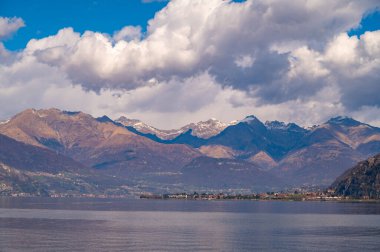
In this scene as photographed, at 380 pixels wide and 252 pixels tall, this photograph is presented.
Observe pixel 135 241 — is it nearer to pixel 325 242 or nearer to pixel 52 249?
pixel 52 249

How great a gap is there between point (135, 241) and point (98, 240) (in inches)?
461

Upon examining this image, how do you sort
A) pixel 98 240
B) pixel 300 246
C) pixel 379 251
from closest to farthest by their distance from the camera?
pixel 379 251, pixel 300 246, pixel 98 240

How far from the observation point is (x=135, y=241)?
644ft

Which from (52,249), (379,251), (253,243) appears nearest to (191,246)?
(253,243)

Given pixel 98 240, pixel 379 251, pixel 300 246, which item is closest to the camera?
pixel 379 251

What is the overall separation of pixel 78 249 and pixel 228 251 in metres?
39.6

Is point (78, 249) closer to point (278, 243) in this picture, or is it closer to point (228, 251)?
point (228, 251)

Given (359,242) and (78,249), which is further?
(359,242)

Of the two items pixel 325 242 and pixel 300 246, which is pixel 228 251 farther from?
pixel 325 242

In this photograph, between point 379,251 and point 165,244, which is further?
point 165,244

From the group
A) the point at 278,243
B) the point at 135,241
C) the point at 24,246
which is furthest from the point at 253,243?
the point at 24,246

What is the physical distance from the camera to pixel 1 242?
18925 cm

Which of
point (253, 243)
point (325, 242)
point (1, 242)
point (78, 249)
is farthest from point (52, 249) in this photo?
point (325, 242)

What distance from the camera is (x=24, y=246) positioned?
180375mm
